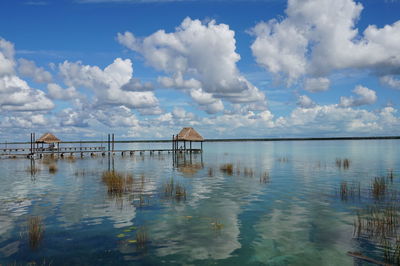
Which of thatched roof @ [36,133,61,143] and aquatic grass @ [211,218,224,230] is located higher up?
thatched roof @ [36,133,61,143]

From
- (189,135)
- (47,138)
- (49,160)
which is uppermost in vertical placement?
(189,135)

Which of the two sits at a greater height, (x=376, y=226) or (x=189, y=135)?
(x=189, y=135)

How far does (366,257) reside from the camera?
8.09 metres

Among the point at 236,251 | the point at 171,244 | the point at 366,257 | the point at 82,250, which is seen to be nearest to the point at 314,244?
the point at 366,257

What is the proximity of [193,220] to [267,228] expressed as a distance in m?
2.73

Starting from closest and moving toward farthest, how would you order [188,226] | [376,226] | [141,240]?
[141,240] < [376,226] < [188,226]

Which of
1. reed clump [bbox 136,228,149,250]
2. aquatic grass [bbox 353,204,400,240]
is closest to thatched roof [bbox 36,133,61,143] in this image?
reed clump [bbox 136,228,149,250]

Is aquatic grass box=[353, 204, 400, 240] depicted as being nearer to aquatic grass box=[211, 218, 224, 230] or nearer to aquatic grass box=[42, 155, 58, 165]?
aquatic grass box=[211, 218, 224, 230]

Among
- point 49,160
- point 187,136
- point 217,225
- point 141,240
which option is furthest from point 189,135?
point 141,240

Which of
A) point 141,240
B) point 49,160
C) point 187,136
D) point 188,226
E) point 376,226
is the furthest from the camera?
point 187,136

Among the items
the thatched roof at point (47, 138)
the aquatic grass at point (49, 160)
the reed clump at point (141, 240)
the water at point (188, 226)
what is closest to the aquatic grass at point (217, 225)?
the water at point (188, 226)

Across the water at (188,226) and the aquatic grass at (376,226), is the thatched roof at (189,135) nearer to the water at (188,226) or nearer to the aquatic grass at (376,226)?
the water at (188,226)

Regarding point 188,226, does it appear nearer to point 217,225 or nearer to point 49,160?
point 217,225

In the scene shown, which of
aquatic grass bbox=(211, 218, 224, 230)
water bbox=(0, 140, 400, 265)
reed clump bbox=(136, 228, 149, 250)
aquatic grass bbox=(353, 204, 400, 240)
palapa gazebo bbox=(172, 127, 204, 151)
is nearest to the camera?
water bbox=(0, 140, 400, 265)
